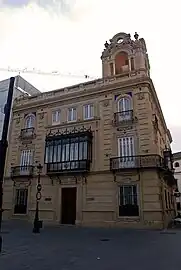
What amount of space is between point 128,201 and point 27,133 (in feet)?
36.7

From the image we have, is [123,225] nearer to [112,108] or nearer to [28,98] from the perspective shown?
[112,108]

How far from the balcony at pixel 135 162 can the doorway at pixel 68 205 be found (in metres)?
3.92

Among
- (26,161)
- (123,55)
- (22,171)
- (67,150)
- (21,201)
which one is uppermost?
(123,55)

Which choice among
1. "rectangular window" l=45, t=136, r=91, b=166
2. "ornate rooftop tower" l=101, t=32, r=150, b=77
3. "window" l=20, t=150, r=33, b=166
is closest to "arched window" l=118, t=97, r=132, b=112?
"ornate rooftop tower" l=101, t=32, r=150, b=77

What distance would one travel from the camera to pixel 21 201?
20.2 m

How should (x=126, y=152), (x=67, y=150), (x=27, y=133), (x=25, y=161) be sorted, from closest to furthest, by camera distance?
1. (x=126, y=152)
2. (x=67, y=150)
3. (x=25, y=161)
4. (x=27, y=133)

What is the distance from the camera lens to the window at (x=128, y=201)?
16438 mm

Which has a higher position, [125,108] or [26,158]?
[125,108]

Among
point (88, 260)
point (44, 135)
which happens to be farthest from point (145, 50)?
point (88, 260)

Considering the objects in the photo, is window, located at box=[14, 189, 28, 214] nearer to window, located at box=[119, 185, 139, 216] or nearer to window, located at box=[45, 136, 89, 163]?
window, located at box=[45, 136, 89, 163]

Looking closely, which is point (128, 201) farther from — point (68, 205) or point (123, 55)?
point (123, 55)

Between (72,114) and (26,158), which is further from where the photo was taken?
(26,158)

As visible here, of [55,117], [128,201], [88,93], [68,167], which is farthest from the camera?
[55,117]

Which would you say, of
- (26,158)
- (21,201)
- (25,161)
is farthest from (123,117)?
(21,201)
